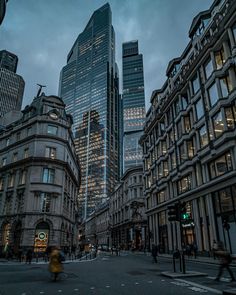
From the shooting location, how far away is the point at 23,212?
125ft

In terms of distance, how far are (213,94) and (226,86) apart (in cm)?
203

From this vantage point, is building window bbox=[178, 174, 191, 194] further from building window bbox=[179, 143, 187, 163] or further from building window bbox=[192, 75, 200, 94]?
building window bbox=[192, 75, 200, 94]

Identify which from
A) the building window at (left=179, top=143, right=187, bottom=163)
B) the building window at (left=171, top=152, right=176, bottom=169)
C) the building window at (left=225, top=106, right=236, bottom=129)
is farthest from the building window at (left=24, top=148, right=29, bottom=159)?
the building window at (left=225, top=106, right=236, bottom=129)

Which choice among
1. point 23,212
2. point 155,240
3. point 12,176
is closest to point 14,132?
point 12,176

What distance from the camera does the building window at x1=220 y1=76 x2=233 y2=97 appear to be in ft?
88.6

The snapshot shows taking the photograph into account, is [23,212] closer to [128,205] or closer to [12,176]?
[12,176]

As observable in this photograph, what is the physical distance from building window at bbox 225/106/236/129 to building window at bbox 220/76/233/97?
6.10ft

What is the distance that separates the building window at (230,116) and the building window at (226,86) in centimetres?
186

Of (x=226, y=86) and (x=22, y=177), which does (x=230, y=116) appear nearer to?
(x=226, y=86)

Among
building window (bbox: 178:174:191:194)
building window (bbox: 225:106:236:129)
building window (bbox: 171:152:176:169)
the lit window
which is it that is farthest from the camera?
building window (bbox: 171:152:176:169)

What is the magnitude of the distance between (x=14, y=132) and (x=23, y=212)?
1713 centimetres

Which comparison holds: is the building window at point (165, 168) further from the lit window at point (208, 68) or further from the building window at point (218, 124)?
the lit window at point (208, 68)

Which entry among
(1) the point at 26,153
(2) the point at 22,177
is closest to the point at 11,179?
(2) the point at 22,177

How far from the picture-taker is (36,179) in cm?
4006
